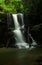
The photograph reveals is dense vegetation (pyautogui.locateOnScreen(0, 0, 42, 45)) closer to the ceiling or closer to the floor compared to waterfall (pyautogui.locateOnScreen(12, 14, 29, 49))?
closer to the ceiling

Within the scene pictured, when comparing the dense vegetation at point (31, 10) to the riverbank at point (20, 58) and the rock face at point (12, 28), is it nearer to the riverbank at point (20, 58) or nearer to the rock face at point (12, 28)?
the rock face at point (12, 28)

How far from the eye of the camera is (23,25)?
34.2m

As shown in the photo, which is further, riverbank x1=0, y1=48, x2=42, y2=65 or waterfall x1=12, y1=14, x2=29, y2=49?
waterfall x1=12, y1=14, x2=29, y2=49

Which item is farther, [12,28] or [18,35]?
[12,28]

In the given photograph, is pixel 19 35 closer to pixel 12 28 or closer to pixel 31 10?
pixel 12 28

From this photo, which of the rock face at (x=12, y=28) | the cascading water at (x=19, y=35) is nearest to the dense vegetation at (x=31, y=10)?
the rock face at (x=12, y=28)

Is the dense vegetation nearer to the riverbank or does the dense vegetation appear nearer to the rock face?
the rock face

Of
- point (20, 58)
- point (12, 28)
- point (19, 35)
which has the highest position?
point (20, 58)

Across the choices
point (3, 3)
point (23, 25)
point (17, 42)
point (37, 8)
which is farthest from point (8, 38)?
point (3, 3)

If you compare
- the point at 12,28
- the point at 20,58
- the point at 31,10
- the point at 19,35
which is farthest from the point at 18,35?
the point at 20,58

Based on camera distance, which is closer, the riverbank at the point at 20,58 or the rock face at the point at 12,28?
the riverbank at the point at 20,58

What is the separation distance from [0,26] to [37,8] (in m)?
5.34

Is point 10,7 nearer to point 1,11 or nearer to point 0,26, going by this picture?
point 1,11

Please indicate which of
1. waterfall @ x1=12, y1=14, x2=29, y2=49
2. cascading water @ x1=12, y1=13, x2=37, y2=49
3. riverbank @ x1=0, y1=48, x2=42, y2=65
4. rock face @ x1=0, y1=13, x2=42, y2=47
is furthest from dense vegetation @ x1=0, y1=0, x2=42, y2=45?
riverbank @ x1=0, y1=48, x2=42, y2=65
